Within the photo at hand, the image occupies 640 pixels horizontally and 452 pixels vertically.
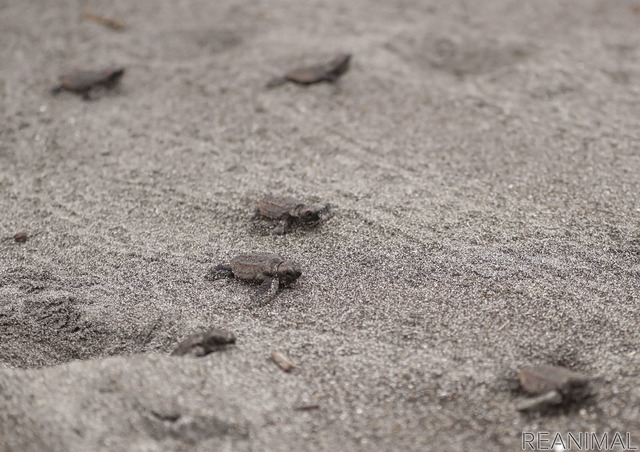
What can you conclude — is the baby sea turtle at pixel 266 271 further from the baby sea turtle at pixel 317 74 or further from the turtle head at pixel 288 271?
the baby sea turtle at pixel 317 74

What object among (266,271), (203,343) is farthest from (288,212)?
(203,343)

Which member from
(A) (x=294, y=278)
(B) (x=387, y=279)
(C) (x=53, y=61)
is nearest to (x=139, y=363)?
(A) (x=294, y=278)

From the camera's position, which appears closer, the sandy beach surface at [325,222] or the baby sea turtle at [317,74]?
the sandy beach surface at [325,222]

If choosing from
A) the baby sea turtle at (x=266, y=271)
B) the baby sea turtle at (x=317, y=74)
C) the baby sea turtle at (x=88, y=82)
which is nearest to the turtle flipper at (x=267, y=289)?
the baby sea turtle at (x=266, y=271)

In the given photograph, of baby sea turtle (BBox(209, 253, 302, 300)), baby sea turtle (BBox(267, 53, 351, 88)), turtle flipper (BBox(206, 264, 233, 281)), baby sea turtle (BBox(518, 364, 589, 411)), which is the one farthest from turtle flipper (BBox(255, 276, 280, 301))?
baby sea turtle (BBox(267, 53, 351, 88))

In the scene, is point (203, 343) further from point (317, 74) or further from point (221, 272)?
point (317, 74)

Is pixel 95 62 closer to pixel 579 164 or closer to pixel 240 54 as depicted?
pixel 240 54
